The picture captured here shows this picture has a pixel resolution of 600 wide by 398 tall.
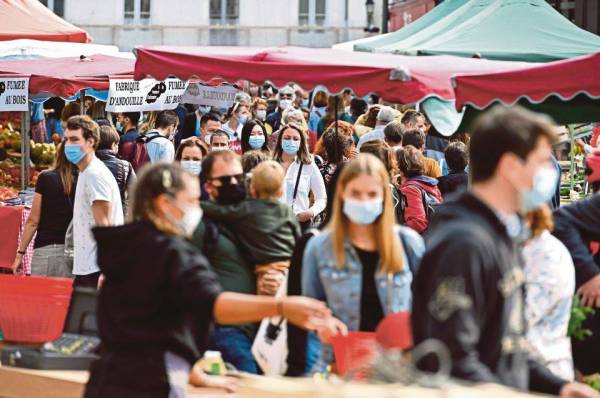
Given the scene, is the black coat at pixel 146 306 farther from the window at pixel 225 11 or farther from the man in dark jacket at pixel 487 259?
the window at pixel 225 11

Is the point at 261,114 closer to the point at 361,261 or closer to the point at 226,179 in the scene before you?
the point at 226,179

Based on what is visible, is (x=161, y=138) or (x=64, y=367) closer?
(x=64, y=367)

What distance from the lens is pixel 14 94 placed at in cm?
1496

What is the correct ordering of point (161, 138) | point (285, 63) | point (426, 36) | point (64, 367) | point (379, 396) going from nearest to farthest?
point (379, 396)
point (64, 367)
point (285, 63)
point (161, 138)
point (426, 36)

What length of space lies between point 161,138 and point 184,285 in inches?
361

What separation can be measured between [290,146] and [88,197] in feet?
10.8

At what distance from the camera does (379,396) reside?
391 cm

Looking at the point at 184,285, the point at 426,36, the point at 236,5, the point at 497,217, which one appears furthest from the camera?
the point at 236,5

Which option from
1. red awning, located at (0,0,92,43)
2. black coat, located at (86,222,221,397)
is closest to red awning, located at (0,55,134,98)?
red awning, located at (0,0,92,43)

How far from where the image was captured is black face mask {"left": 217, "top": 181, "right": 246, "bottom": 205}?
771cm

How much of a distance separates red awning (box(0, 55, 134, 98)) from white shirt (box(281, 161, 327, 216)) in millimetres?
3939

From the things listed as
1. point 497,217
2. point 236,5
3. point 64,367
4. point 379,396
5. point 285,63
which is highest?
point 236,5

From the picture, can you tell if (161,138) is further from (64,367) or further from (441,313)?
(441,313)

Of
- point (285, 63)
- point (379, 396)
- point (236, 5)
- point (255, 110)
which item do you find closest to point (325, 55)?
point (285, 63)
